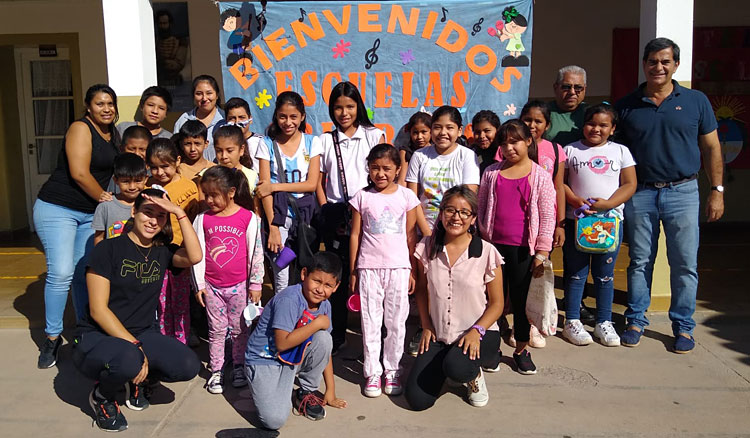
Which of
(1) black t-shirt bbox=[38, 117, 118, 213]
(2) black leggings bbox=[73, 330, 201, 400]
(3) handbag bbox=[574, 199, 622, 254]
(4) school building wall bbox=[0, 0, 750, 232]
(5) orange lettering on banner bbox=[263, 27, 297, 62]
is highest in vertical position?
(4) school building wall bbox=[0, 0, 750, 232]

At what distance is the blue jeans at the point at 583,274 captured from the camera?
421cm

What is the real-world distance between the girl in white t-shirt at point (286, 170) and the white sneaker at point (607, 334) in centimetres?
214

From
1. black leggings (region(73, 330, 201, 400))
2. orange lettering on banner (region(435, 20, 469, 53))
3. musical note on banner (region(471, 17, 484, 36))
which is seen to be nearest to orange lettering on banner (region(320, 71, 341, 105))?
orange lettering on banner (region(435, 20, 469, 53))

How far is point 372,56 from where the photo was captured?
493 cm

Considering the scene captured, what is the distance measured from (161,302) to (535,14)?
5.41 metres

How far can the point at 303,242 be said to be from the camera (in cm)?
379

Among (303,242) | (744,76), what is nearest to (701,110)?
(303,242)

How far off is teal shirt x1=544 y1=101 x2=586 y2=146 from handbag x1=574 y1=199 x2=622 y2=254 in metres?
0.53

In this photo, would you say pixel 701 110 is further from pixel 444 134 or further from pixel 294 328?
pixel 294 328

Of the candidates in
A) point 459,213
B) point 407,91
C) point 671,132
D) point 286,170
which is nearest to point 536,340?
point 459,213

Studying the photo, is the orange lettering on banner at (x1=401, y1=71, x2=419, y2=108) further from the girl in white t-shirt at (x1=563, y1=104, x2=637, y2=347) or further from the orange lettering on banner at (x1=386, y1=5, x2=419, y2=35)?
the girl in white t-shirt at (x1=563, y1=104, x2=637, y2=347)

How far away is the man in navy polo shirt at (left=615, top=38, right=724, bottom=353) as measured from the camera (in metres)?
4.05

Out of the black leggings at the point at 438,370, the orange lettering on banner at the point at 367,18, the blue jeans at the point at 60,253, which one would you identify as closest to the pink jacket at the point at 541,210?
the black leggings at the point at 438,370

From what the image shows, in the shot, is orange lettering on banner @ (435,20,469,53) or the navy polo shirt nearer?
the navy polo shirt
